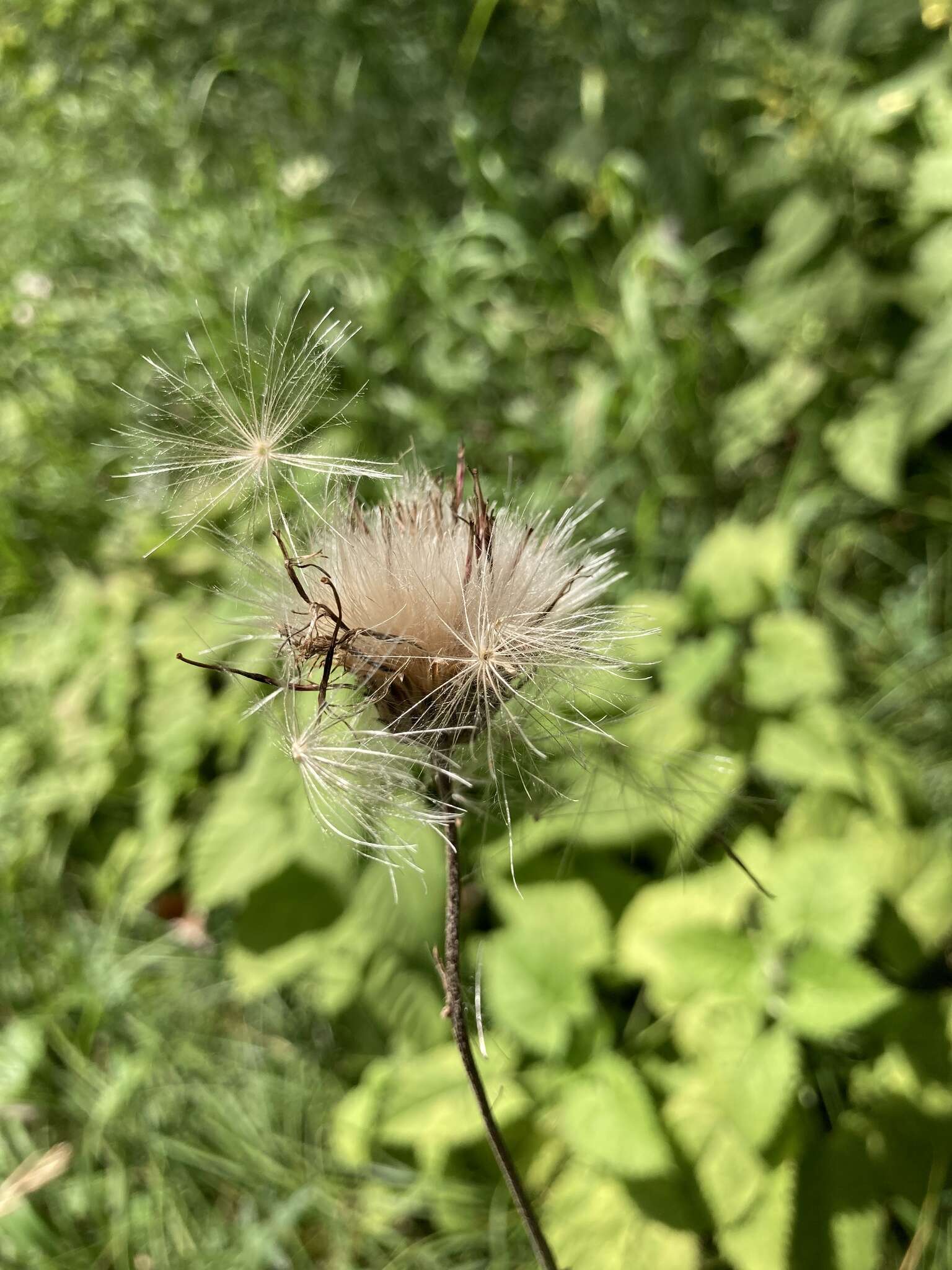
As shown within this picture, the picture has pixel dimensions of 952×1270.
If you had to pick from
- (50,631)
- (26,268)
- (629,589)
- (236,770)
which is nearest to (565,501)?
(629,589)

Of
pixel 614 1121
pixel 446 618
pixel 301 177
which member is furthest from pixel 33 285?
pixel 614 1121

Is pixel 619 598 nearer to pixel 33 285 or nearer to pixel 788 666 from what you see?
pixel 788 666

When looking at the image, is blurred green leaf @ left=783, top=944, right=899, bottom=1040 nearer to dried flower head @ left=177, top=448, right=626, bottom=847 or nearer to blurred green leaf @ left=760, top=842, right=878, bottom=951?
blurred green leaf @ left=760, top=842, right=878, bottom=951

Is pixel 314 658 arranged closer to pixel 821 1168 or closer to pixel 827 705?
pixel 821 1168

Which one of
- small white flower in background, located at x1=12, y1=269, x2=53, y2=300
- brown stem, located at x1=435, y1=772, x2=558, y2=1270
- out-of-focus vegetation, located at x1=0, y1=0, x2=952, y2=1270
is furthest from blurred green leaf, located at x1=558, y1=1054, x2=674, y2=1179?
small white flower in background, located at x1=12, y1=269, x2=53, y2=300

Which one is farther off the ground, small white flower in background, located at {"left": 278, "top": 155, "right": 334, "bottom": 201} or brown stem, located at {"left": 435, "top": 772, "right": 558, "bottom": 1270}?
small white flower in background, located at {"left": 278, "top": 155, "right": 334, "bottom": 201}

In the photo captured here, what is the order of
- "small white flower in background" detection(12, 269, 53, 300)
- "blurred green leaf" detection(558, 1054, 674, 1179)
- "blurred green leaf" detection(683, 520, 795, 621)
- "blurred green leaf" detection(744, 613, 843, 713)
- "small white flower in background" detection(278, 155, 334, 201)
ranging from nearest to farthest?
"blurred green leaf" detection(558, 1054, 674, 1179) → "blurred green leaf" detection(744, 613, 843, 713) → "blurred green leaf" detection(683, 520, 795, 621) → "small white flower in background" detection(278, 155, 334, 201) → "small white flower in background" detection(12, 269, 53, 300)

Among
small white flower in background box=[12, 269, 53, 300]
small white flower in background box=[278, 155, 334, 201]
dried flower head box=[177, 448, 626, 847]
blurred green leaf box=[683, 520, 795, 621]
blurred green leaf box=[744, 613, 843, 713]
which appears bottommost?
dried flower head box=[177, 448, 626, 847]

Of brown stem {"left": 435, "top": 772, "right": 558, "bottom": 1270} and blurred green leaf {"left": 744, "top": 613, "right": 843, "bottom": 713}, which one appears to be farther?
blurred green leaf {"left": 744, "top": 613, "right": 843, "bottom": 713}
